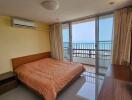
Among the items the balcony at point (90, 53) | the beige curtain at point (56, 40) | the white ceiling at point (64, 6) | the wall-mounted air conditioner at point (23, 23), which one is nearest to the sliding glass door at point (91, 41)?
the balcony at point (90, 53)

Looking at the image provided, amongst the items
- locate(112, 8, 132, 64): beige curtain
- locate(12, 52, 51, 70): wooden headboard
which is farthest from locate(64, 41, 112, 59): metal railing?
locate(12, 52, 51, 70): wooden headboard

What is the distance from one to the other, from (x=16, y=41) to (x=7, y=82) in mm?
1381

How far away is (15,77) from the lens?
2.83 metres

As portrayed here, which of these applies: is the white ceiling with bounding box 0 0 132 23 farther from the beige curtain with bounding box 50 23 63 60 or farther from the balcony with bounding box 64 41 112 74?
the beige curtain with bounding box 50 23 63 60

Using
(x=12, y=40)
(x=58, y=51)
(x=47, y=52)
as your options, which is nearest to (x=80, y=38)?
(x=58, y=51)

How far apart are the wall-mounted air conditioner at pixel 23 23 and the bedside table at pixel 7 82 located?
1.68 metres

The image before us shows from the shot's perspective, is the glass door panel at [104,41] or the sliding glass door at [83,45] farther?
the sliding glass door at [83,45]

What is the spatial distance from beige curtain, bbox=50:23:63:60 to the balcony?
36 centimetres

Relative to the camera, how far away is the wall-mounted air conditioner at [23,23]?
9.74 feet

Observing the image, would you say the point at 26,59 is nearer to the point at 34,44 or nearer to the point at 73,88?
the point at 34,44

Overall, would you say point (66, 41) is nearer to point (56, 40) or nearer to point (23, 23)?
point (56, 40)

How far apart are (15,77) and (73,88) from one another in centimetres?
188

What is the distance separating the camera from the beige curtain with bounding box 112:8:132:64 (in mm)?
2447

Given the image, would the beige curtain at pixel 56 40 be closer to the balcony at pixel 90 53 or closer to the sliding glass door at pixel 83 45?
the balcony at pixel 90 53
